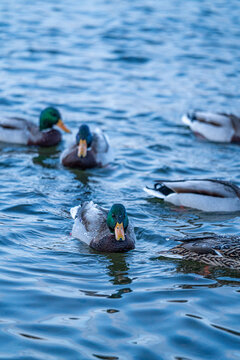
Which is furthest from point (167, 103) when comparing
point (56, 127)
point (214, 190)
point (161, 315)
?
point (161, 315)

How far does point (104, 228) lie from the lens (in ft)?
27.2

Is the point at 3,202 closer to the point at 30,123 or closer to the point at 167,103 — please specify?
the point at 30,123

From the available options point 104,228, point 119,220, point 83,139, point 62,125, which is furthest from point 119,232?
point 62,125

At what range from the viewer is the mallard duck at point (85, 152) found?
445 inches

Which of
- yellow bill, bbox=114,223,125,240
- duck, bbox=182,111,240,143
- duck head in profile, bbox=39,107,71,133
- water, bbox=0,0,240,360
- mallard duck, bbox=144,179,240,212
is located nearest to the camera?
water, bbox=0,0,240,360

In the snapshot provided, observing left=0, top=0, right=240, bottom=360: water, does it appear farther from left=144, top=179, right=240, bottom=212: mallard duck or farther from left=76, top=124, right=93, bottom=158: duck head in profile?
left=76, top=124, right=93, bottom=158: duck head in profile

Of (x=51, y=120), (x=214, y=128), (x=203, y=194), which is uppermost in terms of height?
(x=51, y=120)

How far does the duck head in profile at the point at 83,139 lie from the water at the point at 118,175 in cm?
35

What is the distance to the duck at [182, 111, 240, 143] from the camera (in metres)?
13.4

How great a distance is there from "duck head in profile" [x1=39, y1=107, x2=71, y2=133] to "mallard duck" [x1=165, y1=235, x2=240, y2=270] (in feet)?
19.2

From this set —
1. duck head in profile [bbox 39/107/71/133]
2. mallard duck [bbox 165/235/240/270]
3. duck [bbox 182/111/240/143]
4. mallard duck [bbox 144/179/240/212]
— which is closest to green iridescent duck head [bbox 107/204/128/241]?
mallard duck [bbox 165/235/240/270]

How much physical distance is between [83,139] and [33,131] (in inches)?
70.0

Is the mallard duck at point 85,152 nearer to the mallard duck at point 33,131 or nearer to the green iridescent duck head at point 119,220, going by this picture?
the mallard duck at point 33,131

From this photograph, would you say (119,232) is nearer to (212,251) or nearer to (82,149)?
(212,251)
